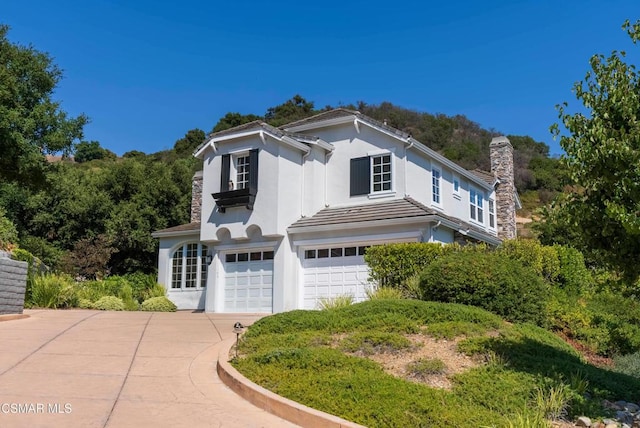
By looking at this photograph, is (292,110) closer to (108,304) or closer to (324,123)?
(324,123)

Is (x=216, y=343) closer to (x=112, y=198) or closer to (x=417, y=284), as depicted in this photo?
(x=417, y=284)

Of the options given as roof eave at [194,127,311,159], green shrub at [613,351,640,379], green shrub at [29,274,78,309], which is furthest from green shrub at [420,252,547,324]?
green shrub at [29,274,78,309]

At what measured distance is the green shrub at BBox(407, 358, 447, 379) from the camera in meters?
7.89

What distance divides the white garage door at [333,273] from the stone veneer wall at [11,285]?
876 cm

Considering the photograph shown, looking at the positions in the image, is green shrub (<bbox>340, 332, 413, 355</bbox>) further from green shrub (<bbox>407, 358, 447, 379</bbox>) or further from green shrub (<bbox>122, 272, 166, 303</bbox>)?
green shrub (<bbox>122, 272, 166, 303</bbox>)

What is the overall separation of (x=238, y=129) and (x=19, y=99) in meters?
9.16

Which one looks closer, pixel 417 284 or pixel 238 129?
pixel 417 284

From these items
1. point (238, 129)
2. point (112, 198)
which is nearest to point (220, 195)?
point (238, 129)

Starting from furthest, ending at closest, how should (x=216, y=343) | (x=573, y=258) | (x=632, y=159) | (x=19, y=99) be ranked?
1. (x=19, y=99)
2. (x=573, y=258)
3. (x=216, y=343)
4. (x=632, y=159)

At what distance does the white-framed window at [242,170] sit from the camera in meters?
20.8

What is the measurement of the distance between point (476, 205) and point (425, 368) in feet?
61.8

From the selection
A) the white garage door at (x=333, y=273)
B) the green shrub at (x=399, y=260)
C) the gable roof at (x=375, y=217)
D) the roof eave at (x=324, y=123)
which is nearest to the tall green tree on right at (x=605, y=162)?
the green shrub at (x=399, y=260)

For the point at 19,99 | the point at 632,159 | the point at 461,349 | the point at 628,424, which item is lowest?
the point at 628,424

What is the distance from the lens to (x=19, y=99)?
2275 centimetres
